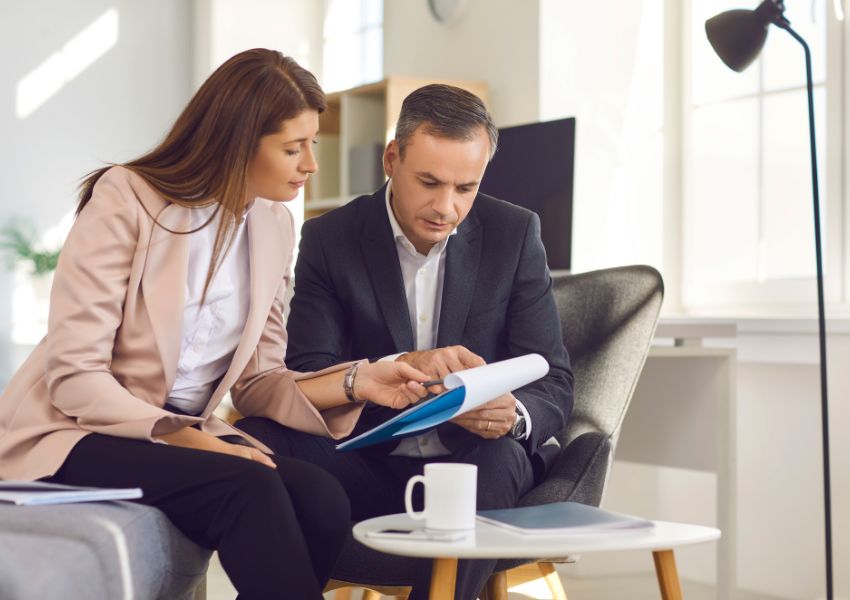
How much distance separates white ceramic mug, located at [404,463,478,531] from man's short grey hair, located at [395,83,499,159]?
75cm

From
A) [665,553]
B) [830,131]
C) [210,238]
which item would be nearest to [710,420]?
[830,131]

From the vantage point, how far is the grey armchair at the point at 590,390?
1.86 meters

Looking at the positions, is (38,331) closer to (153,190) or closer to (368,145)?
(368,145)

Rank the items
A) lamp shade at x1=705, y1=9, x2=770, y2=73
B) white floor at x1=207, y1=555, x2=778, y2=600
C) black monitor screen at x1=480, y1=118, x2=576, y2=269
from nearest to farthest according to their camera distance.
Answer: lamp shade at x1=705, y1=9, x2=770, y2=73 → black monitor screen at x1=480, y1=118, x2=576, y2=269 → white floor at x1=207, y1=555, x2=778, y2=600

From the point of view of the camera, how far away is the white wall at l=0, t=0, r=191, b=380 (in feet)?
19.9

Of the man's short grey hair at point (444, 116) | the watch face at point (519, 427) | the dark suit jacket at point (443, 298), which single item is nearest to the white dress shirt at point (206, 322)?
the dark suit jacket at point (443, 298)

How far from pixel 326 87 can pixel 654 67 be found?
246cm

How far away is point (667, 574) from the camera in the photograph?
164 cm

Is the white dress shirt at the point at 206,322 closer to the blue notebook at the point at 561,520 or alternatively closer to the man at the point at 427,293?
the man at the point at 427,293

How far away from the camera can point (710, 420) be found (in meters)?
2.88

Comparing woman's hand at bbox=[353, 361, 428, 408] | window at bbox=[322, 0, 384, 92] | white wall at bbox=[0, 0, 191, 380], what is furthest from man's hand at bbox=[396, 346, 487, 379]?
white wall at bbox=[0, 0, 191, 380]

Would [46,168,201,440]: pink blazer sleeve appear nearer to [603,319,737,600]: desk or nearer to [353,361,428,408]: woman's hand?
[353,361,428,408]: woman's hand

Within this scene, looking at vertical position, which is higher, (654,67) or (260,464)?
(654,67)

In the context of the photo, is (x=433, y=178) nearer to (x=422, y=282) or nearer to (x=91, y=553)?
(x=422, y=282)
